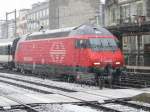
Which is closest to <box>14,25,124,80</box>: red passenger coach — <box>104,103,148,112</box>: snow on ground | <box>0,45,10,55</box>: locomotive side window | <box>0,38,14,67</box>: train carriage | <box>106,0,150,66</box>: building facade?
<box>106,0,150,66</box>: building facade

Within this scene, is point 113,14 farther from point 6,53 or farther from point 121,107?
point 121,107

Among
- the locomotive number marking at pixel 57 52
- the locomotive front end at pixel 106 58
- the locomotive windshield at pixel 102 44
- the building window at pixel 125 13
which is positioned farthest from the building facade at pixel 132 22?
the locomotive number marking at pixel 57 52

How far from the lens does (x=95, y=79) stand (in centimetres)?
2253

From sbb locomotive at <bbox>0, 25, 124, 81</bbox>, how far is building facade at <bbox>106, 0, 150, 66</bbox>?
3.05 meters

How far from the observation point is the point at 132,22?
3581 centimetres

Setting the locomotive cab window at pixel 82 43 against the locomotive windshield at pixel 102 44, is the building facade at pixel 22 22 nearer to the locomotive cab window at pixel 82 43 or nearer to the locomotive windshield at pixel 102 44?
the locomotive windshield at pixel 102 44

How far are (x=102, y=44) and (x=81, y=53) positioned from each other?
124cm

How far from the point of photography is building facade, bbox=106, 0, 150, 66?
93.7 ft

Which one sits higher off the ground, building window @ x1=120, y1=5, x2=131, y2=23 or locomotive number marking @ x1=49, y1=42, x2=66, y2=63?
building window @ x1=120, y1=5, x2=131, y2=23

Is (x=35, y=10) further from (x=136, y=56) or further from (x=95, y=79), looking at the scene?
(x=95, y=79)

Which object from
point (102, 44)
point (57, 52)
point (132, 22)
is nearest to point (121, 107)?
point (102, 44)

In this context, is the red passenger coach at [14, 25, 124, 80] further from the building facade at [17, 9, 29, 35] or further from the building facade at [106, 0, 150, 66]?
the building facade at [17, 9, 29, 35]

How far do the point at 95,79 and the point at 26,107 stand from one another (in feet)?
29.6

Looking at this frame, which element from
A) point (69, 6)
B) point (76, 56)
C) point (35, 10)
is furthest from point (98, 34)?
point (35, 10)
